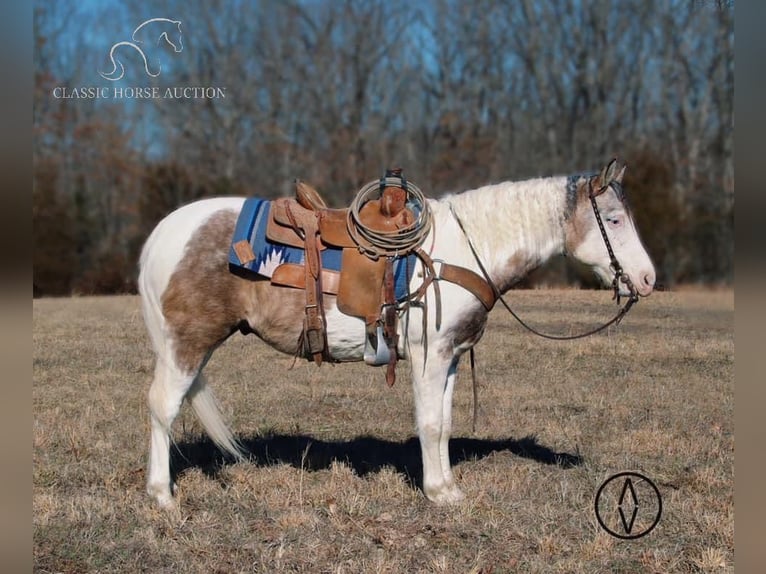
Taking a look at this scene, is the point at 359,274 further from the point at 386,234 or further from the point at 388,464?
the point at 388,464

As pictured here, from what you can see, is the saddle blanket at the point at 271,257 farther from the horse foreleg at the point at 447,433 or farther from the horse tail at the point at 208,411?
the horse tail at the point at 208,411

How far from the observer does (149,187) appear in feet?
59.6

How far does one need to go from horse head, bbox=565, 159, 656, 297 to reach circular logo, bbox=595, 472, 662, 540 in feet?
3.80

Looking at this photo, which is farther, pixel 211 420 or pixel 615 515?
pixel 211 420

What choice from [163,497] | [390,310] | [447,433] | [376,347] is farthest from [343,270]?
[163,497]

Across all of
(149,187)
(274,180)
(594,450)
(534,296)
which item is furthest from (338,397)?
(149,187)

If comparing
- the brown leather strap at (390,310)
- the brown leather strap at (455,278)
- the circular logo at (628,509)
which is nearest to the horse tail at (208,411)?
the brown leather strap at (390,310)

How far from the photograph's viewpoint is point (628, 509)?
4918 millimetres

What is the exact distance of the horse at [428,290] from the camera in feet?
15.8

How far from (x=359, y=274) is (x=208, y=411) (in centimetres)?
141
